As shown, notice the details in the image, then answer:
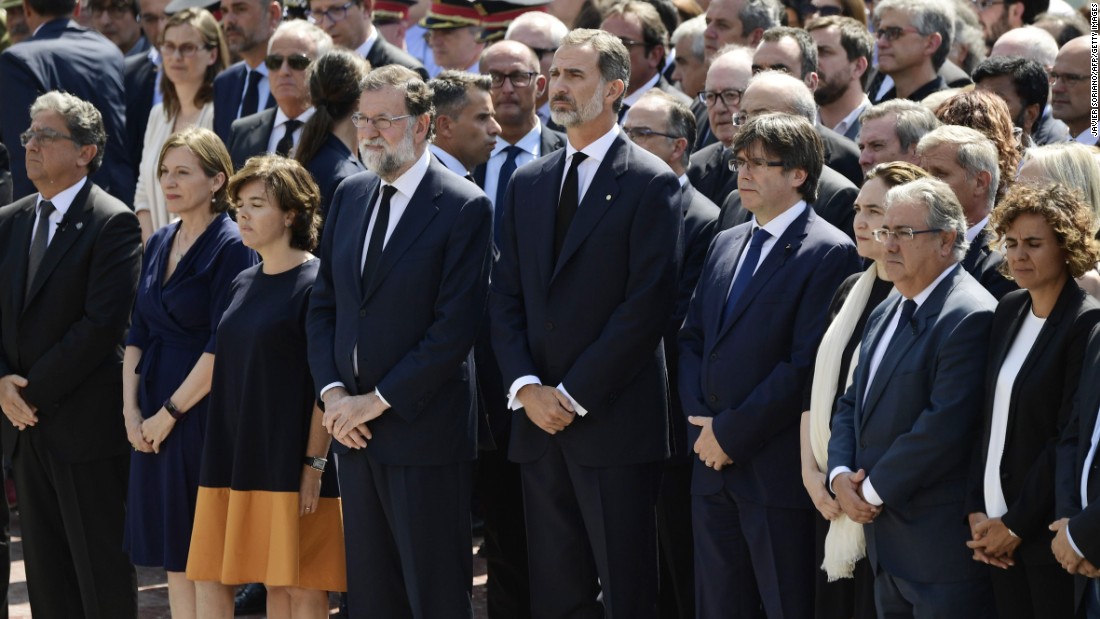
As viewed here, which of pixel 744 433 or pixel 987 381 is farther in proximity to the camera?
pixel 744 433

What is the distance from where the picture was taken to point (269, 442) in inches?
240

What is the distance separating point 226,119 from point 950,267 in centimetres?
475

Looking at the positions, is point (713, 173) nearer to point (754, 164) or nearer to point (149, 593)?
point (754, 164)

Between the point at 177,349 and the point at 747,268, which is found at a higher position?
the point at 747,268

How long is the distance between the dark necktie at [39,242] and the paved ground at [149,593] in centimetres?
170

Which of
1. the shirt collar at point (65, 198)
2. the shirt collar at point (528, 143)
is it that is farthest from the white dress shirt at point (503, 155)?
the shirt collar at point (65, 198)

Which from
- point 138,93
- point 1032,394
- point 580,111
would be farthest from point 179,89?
point 1032,394

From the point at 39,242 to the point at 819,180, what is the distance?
351cm

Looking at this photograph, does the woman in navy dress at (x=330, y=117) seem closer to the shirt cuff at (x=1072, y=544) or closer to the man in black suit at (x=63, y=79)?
the man in black suit at (x=63, y=79)

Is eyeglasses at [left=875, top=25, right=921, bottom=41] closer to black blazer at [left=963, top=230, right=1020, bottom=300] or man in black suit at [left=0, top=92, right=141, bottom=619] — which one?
black blazer at [left=963, top=230, right=1020, bottom=300]

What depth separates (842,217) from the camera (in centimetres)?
620

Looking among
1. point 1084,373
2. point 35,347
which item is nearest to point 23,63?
point 35,347

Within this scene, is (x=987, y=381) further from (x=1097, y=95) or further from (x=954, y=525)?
(x=1097, y=95)

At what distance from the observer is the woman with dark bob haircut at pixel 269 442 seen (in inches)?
239
